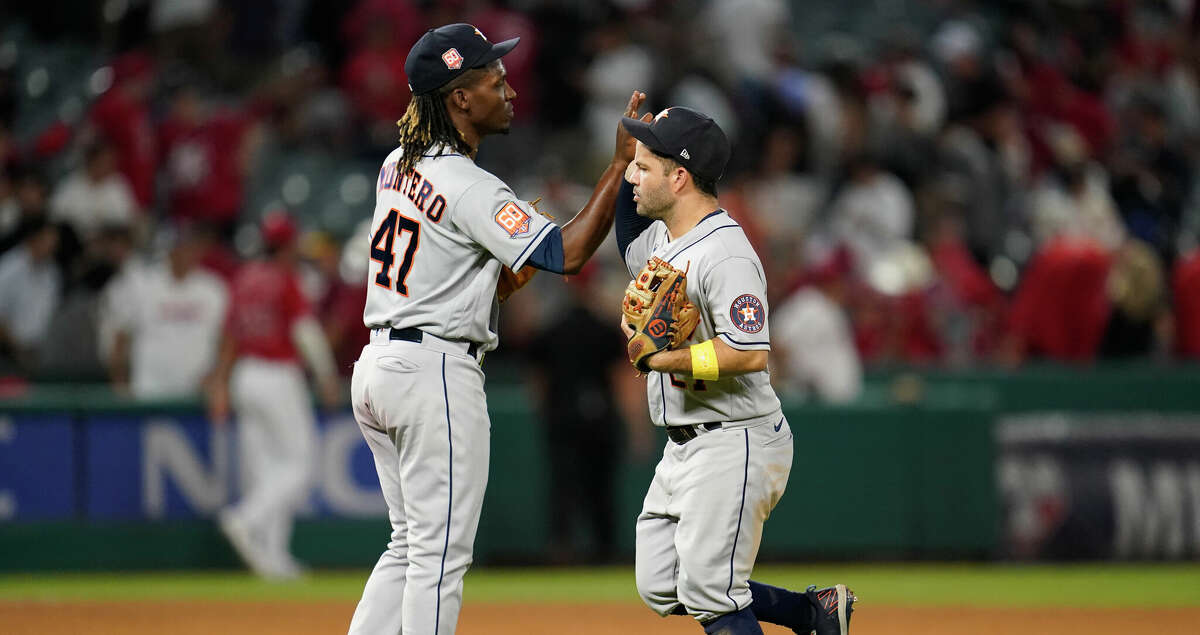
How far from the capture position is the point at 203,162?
43.8 feet

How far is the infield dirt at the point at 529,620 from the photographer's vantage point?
8.05 metres

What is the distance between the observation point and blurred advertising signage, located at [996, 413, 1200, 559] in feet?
36.5

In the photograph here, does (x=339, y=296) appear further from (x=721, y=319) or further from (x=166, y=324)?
(x=721, y=319)

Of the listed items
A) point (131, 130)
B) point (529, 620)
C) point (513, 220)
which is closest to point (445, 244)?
point (513, 220)

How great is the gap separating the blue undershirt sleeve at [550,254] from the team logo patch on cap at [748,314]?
1.98 ft

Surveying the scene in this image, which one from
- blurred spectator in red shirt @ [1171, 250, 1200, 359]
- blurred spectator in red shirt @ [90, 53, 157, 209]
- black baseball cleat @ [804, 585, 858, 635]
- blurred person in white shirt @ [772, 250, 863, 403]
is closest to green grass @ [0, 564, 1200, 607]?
blurred person in white shirt @ [772, 250, 863, 403]

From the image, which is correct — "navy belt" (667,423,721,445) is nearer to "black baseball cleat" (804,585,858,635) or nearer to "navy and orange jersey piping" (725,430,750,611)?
"navy and orange jersey piping" (725,430,750,611)

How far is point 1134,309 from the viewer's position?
1241cm

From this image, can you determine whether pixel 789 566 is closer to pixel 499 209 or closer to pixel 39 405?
pixel 39 405

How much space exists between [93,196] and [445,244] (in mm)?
8546

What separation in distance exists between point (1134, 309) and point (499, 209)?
28.6 feet

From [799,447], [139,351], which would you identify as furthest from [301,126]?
[799,447]

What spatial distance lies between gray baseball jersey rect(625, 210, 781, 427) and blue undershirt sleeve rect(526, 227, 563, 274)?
35 cm

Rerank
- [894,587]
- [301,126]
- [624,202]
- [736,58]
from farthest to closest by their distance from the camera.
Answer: [736,58] → [301,126] → [894,587] → [624,202]
